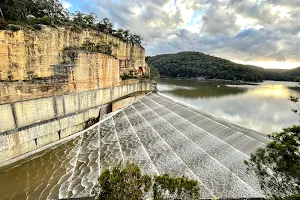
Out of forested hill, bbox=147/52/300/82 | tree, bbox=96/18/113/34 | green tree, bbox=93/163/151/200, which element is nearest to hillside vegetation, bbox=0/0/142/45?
tree, bbox=96/18/113/34

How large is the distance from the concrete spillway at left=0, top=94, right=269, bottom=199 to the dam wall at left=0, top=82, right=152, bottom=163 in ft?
3.60

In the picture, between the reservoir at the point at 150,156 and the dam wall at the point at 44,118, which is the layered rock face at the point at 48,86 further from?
the reservoir at the point at 150,156

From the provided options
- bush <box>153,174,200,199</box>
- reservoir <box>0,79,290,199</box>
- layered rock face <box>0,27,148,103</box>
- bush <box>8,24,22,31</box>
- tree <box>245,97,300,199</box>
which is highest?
bush <box>8,24,22,31</box>

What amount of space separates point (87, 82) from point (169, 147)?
10.0m

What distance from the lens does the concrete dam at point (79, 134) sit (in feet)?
29.5

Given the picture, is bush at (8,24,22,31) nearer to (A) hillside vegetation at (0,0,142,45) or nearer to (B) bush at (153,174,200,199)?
(A) hillside vegetation at (0,0,142,45)

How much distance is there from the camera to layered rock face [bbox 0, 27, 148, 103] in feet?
38.4

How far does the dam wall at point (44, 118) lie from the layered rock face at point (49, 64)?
0.58 m

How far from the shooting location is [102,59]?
18.9 m

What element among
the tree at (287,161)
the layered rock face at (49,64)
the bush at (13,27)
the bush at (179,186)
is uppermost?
the bush at (13,27)

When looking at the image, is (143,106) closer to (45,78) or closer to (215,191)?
(45,78)

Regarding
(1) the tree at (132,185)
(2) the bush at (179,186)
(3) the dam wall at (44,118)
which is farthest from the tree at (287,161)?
(3) the dam wall at (44,118)

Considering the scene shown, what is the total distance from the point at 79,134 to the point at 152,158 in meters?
7.79

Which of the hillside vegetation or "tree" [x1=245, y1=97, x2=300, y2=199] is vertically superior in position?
the hillside vegetation
